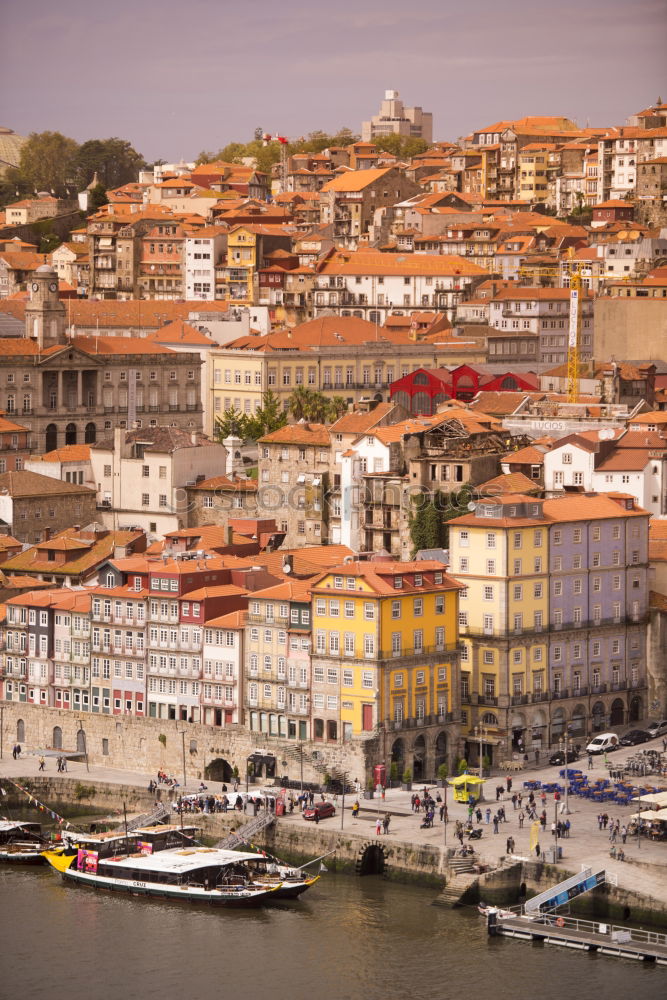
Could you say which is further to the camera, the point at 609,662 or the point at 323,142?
the point at 323,142

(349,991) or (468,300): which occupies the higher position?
(468,300)

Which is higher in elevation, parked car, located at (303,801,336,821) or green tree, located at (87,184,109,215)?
green tree, located at (87,184,109,215)

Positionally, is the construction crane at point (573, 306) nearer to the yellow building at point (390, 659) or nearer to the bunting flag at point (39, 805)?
the yellow building at point (390, 659)

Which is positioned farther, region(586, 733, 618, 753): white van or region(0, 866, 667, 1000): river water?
region(586, 733, 618, 753): white van

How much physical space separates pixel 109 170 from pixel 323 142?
16.0 metres

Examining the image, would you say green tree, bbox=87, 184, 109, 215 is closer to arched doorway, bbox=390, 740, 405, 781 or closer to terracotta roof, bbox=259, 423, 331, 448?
terracotta roof, bbox=259, 423, 331, 448

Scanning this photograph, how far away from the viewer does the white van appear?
7400 cm

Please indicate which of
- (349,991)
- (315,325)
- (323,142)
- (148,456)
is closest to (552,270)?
(315,325)

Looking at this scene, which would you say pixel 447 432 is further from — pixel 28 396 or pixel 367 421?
pixel 28 396

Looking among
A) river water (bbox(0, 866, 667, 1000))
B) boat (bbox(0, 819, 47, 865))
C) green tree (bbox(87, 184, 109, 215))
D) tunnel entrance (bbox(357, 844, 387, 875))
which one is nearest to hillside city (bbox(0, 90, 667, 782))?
tunnel entrance (bbox(357, 844, 387, 875))

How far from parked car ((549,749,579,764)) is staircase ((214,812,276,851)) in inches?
373

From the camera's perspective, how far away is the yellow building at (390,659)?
71.0 m

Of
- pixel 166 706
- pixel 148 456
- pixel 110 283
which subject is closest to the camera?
pixel 166 706

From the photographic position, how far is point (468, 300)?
441 ft
